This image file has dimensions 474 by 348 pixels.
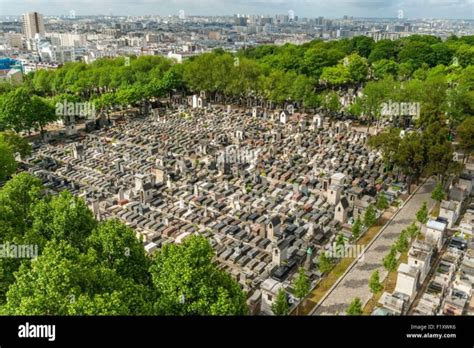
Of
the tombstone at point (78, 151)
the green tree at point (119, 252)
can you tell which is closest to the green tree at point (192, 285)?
the green tree at point (119, 252)

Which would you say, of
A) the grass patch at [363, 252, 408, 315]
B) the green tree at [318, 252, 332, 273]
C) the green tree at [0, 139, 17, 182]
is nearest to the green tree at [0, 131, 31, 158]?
the green tree at [0, 139, 17, 182]

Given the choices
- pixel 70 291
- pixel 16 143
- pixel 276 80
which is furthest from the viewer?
pixel 276 80

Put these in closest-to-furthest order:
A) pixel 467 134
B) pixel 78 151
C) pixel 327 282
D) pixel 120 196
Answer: pixel 327 282 → pixel 120 196 → pixel 467 134 → pixel 78 151

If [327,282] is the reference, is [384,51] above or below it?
above

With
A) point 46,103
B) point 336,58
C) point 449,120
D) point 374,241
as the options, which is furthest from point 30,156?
point 336,58

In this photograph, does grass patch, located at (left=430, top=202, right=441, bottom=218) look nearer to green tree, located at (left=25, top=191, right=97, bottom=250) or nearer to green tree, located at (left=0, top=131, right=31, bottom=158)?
green tree, located at (left=25, top=191, right=97, bottom=250)

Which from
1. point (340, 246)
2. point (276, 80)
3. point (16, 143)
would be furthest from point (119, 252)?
point (276, 80)

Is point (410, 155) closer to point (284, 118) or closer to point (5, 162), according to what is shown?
point (284, 118)
